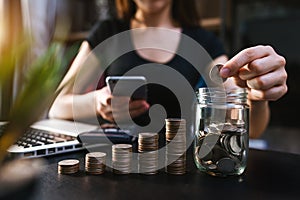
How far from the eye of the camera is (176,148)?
481 millimetres

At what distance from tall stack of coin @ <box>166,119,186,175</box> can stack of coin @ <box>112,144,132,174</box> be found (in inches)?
2.3

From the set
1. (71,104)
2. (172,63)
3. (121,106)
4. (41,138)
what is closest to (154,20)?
(172,63)

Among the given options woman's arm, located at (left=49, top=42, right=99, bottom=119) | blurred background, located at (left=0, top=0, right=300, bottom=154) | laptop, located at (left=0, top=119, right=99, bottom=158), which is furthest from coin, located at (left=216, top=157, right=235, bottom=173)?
blurred background, located at (left=0, top=0, right=300, bottom=154)

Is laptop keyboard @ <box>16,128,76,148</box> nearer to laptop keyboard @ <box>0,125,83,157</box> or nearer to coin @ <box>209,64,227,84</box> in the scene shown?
laptop keyboard @ <box>0,125,83,157</box>

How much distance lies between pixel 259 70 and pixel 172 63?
64cm

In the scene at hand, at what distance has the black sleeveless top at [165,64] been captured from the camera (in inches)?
43.2

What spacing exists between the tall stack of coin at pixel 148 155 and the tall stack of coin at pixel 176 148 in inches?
0.8

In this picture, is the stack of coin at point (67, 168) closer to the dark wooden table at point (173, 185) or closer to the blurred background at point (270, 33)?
the dark wooden table at point (173, 185)

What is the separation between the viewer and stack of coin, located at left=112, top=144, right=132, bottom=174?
477 mm

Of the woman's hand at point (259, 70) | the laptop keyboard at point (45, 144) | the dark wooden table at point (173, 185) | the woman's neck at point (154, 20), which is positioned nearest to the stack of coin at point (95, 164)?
the dark wooden table at point (173, 185)

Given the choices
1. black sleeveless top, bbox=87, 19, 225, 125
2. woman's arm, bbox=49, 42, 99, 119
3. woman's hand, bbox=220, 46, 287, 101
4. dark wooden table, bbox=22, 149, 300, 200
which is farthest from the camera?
black sleeveless top, bbox=87, 19, 225, 125

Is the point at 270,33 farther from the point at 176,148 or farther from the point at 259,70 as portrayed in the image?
the point at 176,148

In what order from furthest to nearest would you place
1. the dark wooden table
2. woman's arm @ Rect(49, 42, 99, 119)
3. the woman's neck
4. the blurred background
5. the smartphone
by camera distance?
the blurred background → the woman's neck → woman's arm @ Rect(49, 42, 99, 119) → the smartphone → the dark wooden table

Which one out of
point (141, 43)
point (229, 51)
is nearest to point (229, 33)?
point (229, 51)
